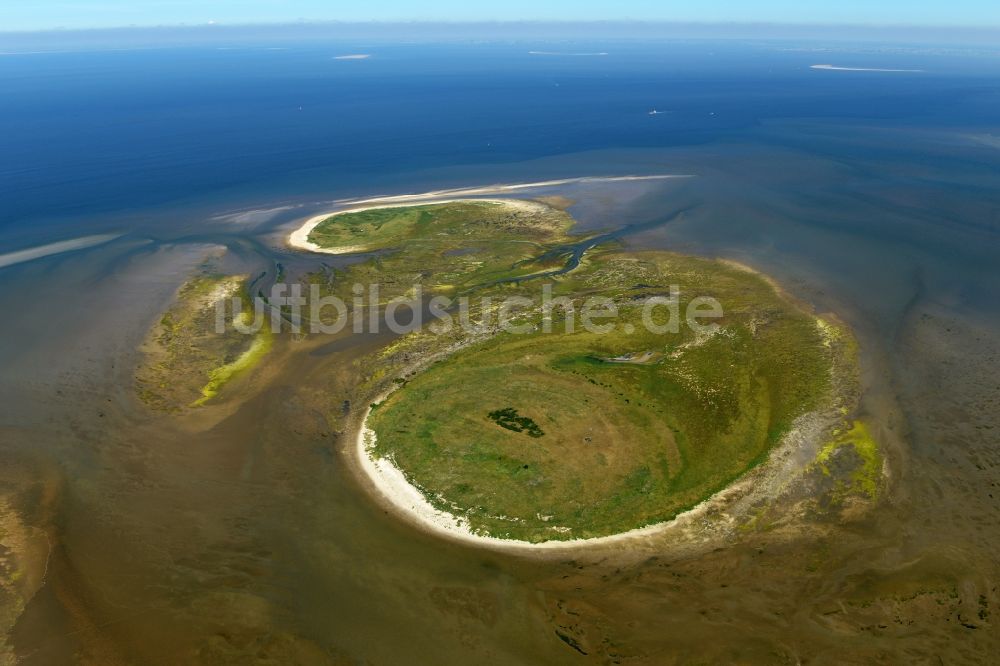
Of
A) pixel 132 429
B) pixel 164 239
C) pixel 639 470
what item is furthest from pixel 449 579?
pixel 164 239

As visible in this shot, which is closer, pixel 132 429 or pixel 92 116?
pixel 132 429

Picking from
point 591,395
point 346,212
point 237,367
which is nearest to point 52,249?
point 346,212

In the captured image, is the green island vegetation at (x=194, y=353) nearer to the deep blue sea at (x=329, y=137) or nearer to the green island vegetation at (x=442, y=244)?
the green island vegetation at (x=442, y=244)

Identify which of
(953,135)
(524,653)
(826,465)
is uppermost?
(953,135)

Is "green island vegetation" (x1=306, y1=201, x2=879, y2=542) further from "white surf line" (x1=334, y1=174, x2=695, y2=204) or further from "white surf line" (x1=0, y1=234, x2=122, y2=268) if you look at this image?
"white surf line" (x1=0, y1=234, x2=122, y2=268)

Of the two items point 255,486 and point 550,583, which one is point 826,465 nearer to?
point 550,583

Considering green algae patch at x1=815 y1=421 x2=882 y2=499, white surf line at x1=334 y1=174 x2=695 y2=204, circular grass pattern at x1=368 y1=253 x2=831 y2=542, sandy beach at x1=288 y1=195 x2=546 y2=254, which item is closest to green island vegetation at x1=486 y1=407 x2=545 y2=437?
circular grass pattern at x1=368 y1=253 x2=831 y2=542

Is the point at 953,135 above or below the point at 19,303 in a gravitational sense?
above

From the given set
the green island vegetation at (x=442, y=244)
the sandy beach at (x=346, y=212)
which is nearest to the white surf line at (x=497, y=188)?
the sandy beach at (x=346, y=212)
